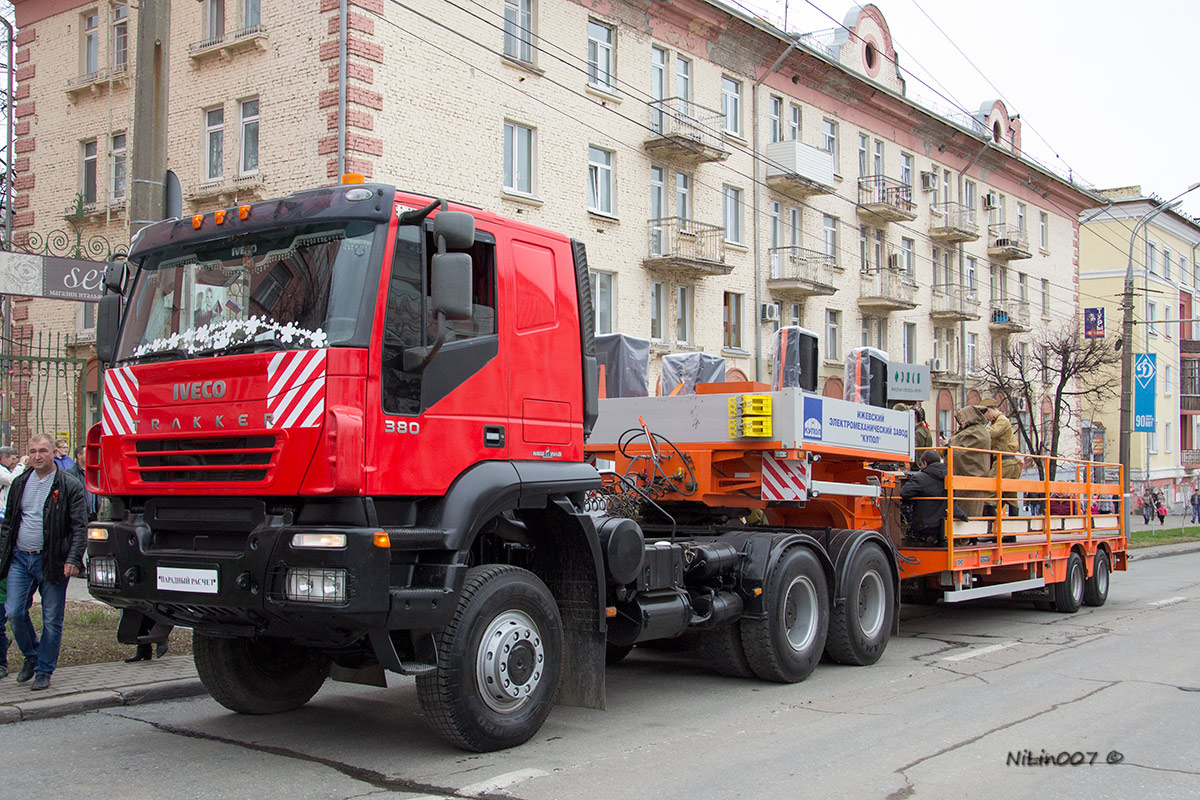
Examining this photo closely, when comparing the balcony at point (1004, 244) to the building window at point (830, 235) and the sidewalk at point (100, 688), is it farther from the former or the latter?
the sidewalk at point (100, 688)

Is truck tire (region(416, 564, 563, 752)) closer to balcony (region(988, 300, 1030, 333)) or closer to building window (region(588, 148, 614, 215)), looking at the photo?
building window (region(588, 148, 614, 215))

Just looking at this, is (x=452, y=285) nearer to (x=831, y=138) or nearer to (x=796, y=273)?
(x=796, y=273)

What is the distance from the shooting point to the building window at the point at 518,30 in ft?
75.1

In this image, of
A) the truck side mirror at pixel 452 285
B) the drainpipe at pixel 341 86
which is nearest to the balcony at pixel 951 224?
the drainpipe at pixel 341 86

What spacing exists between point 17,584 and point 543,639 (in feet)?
13.9

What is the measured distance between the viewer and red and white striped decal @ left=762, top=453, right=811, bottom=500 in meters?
9.03

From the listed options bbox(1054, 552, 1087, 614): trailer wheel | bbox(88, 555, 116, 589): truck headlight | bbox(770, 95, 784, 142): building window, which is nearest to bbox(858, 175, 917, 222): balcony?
bbox(770, 95, 784, 142): building window

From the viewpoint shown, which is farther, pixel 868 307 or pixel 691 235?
pixel 868 307

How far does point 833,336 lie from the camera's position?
3391 centimetres

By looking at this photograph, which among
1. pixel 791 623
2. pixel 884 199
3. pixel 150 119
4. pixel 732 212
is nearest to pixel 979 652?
pixel 791 623

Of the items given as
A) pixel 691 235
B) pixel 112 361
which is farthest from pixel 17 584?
pixel 691 235

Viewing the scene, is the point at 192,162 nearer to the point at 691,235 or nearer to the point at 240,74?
the point at 240,74

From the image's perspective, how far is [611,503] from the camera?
27.9 ft

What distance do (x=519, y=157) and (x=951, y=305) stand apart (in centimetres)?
2273
